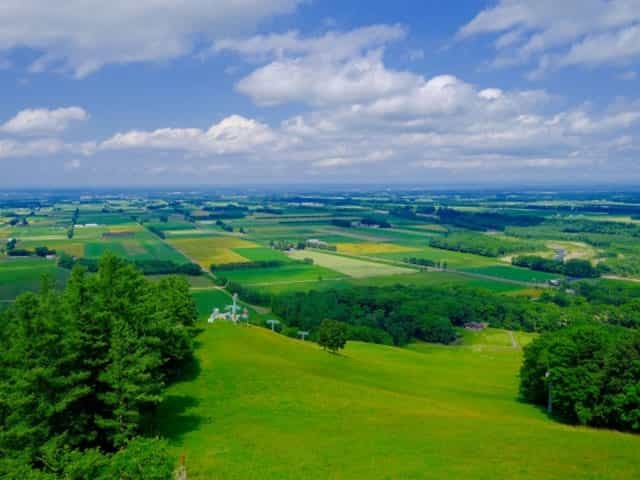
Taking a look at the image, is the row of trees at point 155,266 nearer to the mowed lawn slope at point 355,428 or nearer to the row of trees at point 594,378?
the mowed lawn slope at point 355,428

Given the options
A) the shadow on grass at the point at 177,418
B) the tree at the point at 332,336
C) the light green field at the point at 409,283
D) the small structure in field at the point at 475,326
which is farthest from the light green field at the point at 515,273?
the shadow on grass at the point at 177,418

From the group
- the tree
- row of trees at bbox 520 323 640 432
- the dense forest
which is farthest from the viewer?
the tree

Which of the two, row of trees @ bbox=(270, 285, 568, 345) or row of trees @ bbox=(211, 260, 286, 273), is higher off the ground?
row of trees @ bbox=(211, 260, 286, 273)

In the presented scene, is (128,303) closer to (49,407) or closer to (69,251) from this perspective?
(49,407)

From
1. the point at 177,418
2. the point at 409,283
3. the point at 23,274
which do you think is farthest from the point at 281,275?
the point at 177,418

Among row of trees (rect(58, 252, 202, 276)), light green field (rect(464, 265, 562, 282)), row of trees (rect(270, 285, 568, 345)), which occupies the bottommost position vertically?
row of trees (rect(270, 285, 568, 345))

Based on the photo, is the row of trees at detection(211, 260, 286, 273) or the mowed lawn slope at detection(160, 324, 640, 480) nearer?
the mowed lawn slope at detection(160, 324, 640, 480)

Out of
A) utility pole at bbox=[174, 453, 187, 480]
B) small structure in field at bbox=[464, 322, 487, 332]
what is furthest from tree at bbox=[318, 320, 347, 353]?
small structure in field at bbox=[464, 322, 487, 332]

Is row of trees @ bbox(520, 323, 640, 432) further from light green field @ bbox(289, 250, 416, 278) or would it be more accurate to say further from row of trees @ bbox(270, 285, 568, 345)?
light green field @ bbox(289, 250, 416, 278)
